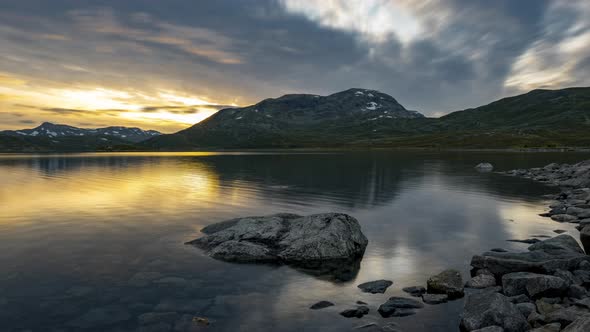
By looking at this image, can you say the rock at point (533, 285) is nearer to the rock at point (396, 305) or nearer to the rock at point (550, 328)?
the rock at point (550, 328)

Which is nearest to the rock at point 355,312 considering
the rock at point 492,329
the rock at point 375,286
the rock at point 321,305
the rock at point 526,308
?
the rock at point 321,305

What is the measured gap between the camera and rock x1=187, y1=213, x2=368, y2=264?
2402cm

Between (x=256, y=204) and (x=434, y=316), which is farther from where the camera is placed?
(x=256, y=204)

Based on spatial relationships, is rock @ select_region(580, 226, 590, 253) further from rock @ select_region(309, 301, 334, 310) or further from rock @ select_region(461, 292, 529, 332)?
rock @ select_region(309, 301, 334, 310)

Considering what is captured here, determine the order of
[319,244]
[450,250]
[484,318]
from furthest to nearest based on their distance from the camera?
[450,250] → [319,244] → [484,318]

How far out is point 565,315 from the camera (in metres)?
13.9

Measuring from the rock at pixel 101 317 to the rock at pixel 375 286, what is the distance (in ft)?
37.8

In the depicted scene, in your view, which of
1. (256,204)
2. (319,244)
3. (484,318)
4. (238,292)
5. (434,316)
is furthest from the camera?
(256,204)

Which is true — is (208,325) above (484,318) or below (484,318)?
below

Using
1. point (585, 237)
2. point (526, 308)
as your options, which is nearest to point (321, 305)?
point (526, 308)

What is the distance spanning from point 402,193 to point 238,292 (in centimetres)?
4199

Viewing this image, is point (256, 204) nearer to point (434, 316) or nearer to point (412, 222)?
point (412, 222)

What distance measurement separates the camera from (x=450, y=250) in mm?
25969

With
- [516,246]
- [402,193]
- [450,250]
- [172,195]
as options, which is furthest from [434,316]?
[172,195]
